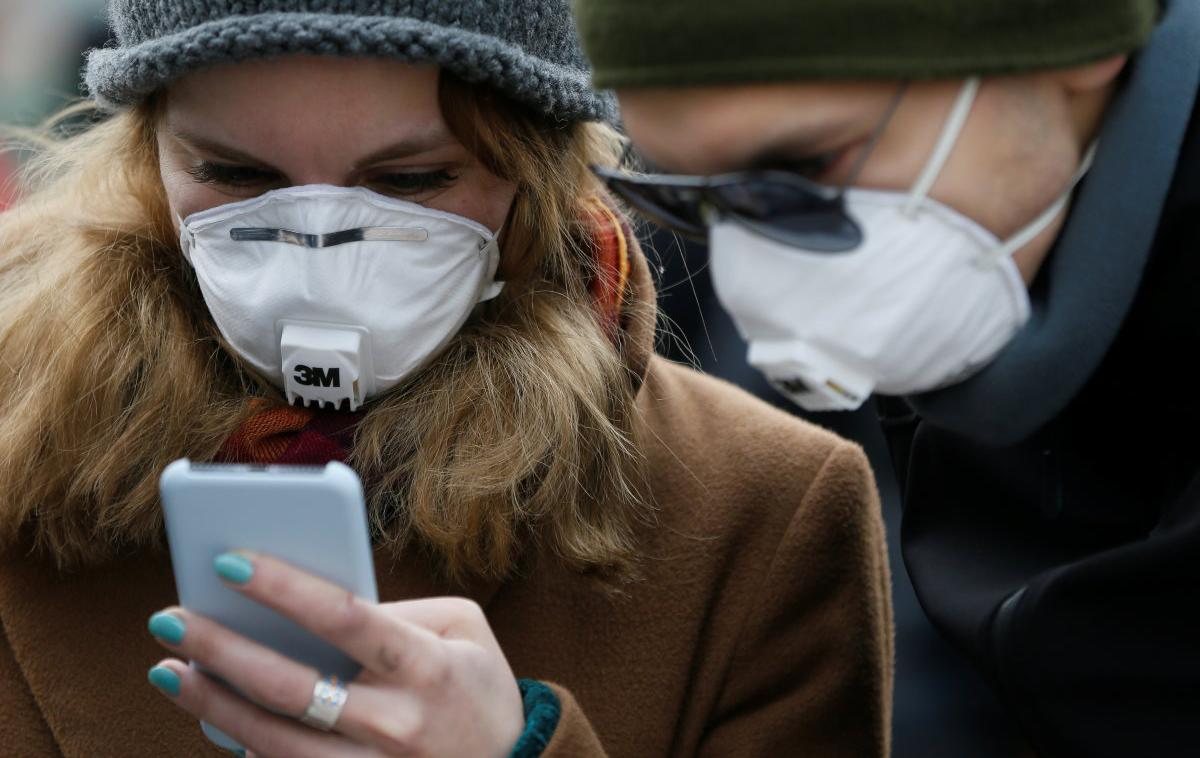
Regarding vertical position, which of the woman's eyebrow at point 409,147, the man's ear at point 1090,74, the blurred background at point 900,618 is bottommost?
the blurred background at point 900,618

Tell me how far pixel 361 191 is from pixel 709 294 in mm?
1541

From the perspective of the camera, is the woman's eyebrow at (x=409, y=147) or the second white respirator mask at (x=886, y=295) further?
the woman's eyebrow at (x=409, y=147)

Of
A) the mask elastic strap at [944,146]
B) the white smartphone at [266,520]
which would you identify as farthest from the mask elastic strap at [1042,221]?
the white smartphone at [266,520]

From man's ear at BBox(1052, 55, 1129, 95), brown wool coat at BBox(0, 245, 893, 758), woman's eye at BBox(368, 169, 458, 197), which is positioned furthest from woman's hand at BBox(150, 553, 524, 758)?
man's ear at BBox(1052, 55, 1129, 95)

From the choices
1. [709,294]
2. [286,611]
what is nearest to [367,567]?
[286,611]

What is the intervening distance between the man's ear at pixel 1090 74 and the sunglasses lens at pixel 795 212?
28 cm

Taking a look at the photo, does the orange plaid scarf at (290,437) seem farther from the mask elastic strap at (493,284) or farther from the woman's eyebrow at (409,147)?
the woman's eyebrow at (409,147)

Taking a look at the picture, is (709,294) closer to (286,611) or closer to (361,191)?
(361,191)

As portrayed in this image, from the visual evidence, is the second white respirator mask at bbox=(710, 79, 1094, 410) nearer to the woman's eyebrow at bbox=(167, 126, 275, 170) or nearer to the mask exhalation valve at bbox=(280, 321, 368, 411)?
the mask exhalation valve at bbox=(280, 321, 368, 411)

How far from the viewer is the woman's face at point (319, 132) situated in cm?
203

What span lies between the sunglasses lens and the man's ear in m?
0.28

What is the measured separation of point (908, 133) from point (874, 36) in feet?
0.42

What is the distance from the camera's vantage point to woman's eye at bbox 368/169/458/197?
6.95ft

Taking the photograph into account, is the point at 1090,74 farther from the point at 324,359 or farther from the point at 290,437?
the point at 290,437
